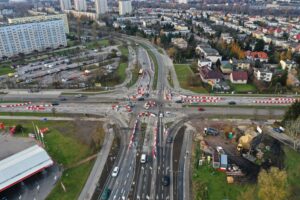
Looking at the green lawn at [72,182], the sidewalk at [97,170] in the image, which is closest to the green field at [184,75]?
Answer: the sidewalk at [97,170]

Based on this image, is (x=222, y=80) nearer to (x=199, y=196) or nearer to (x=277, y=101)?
(x=277, y=101)

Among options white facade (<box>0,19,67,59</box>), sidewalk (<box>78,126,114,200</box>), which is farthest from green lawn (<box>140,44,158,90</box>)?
white facade (<box>0,19,67,59</box>)

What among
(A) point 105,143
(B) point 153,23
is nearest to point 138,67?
(A) point 105,143

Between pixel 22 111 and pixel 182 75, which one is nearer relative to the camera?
pixel 22 111

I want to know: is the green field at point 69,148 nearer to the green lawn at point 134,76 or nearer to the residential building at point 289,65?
the green lawn at point 134,76

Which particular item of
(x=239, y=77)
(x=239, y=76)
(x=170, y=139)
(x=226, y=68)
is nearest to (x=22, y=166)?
(x=170, y=139)

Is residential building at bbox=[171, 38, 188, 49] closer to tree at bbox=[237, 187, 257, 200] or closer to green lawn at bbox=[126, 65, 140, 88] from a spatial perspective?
green lawn at bbox=[126, 65, 140, 88]
